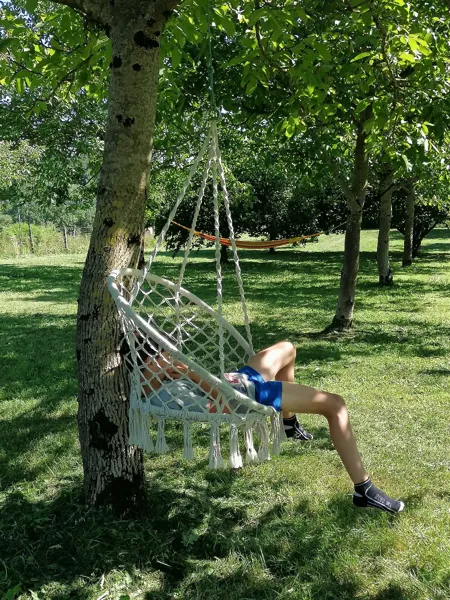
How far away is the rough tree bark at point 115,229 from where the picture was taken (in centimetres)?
225

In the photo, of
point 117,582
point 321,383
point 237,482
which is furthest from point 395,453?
point 117,582

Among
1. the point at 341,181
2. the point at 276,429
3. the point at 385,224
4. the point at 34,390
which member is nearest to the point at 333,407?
the point at 276,429

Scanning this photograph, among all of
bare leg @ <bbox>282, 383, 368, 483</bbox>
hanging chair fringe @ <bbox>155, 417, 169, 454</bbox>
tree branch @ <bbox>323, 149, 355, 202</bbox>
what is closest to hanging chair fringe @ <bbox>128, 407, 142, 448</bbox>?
hanging chair fringe @ <bbox>155, 417, 169, 454</bbox>

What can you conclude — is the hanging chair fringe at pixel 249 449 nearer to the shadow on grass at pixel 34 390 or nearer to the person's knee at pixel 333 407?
the person's knee at pixel 333 407

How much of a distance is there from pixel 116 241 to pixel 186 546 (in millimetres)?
1251

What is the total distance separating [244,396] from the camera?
2.07 m

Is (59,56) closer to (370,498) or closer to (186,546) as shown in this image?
(186,546)

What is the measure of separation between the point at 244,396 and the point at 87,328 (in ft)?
2.35

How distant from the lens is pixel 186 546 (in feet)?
7.41

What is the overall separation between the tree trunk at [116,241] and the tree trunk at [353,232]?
3.83 meters

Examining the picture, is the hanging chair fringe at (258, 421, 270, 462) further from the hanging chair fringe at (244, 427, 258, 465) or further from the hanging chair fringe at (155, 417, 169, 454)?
the hanging chair fringe at (155, 417, 169, 454)

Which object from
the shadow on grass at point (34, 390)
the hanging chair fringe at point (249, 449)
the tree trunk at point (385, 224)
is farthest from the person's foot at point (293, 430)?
the tree trunk at point (385, 224)

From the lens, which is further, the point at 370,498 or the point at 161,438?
the point at 370,498

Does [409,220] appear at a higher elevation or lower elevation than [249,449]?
higher
